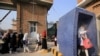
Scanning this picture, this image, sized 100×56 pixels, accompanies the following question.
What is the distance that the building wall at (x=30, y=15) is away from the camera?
25027 millimetres

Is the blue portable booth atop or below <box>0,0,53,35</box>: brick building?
below

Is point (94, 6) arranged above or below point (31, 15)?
below

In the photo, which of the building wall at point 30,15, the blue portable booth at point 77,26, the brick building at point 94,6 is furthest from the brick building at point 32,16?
the blue portable booth at point 77,26

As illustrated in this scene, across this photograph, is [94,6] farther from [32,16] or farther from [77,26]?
[32,16]

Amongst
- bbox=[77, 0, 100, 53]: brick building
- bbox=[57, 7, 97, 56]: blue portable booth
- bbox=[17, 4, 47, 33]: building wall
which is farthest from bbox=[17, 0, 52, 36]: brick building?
bbox=[57, 7, 97, 56]: blue portable booth

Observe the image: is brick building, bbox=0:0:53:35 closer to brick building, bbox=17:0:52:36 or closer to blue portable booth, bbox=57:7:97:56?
brick building, bbox=17:0:52:36

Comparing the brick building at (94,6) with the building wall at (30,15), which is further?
the building wall at (30,15)

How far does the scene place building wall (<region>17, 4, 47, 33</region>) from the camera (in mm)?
25027

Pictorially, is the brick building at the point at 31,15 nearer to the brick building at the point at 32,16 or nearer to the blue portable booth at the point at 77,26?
the brick building at the point at 32,16

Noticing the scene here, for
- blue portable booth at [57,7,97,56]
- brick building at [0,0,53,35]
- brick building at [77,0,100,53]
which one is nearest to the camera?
blue portable booth at [57,7,97,56]

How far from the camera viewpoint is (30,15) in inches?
1006

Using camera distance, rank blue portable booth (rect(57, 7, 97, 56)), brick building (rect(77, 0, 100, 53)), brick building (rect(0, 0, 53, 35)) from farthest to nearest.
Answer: brick building (rect(0, 0, 53, 35)) < brick building (rect(77, 0, 100, 53)) < blue portable booth (rect(57, 7, 97, 56))

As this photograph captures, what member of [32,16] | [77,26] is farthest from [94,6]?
[32,16]

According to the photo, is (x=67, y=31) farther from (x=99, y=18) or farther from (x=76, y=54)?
(x=99, y=18)
